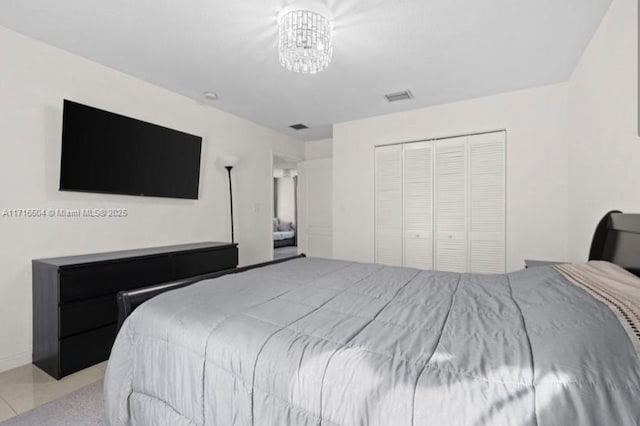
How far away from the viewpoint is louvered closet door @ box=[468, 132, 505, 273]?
→ 3377 millimetres

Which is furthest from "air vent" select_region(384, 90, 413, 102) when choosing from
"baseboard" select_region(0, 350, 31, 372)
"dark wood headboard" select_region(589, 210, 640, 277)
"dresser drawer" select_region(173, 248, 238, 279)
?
"baseboard" select_region(0, 350, 31, 372)

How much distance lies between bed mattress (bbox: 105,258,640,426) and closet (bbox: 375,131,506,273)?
6.33 ft

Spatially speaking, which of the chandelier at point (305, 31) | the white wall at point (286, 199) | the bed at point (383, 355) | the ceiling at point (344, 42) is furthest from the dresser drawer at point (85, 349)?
the white wall at point (286, 199)

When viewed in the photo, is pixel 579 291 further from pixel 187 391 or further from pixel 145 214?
pixel 145 214

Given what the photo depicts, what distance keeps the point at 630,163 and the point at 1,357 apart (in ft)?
14.6

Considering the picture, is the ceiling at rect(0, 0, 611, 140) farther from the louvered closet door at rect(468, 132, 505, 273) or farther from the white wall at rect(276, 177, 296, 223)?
the white wall at rect(276, 177, 296, 223)

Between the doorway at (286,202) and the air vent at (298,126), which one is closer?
the air vent at (298,126)

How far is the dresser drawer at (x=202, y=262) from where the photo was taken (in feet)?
9.29

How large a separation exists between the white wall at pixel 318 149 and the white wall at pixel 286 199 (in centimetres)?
384

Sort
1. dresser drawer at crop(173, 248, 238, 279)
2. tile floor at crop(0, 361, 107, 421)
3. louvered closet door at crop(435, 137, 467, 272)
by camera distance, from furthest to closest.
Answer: louvered closet door at crop(435, 137, 467, 272), dresser drawer at crop(173, 248, 238, 279), tile floor at crop(0, 361, 107, 421)

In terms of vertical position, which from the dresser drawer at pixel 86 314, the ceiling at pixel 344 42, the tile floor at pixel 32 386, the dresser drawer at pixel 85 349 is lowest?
the tile floor at pixel 32 386

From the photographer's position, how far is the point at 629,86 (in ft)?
5.50

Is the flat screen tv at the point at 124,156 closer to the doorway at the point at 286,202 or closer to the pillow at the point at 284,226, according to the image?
the doorway at the point at 286,202

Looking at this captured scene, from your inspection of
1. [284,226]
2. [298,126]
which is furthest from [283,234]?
[298,126]
